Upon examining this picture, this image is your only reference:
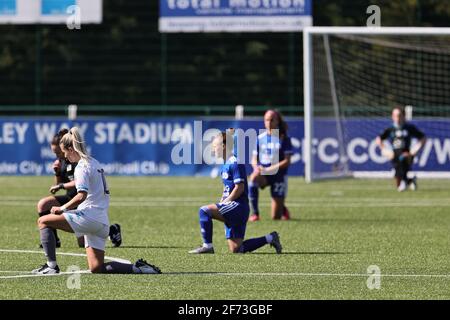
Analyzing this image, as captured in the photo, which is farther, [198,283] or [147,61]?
[147,61]

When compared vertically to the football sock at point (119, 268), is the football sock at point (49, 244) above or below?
above

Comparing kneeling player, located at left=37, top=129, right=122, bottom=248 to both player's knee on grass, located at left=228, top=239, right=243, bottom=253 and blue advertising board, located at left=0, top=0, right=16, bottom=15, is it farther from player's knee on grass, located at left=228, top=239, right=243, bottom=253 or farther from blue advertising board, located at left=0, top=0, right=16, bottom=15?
blue advertising board, located at left=0, top=0, right=16, bottom=15

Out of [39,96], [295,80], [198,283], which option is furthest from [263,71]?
[198,283]

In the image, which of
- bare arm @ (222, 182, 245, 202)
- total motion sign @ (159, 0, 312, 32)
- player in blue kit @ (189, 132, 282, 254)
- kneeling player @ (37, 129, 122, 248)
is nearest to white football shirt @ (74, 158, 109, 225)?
kneeling player @ (37, 129, 122, 248)

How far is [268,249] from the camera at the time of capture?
1794cm

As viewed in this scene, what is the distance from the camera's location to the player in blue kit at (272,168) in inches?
899

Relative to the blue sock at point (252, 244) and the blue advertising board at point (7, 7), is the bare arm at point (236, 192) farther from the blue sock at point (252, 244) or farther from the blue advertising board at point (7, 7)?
the blue advertising board at point (7, 7)

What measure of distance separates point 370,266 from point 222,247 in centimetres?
304

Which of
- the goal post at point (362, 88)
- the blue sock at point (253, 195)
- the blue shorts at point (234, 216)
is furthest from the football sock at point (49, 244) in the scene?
the goal post at point (362, 88)

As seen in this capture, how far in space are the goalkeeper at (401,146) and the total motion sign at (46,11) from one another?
14.9 metres

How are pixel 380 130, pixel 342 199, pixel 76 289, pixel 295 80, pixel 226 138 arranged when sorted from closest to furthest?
pixel 76 289, pixel 226 138, pixel 342 199, pixel 380 130, pixel 295 80

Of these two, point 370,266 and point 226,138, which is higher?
point 226,138

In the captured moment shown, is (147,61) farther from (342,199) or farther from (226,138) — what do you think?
(226,138)
